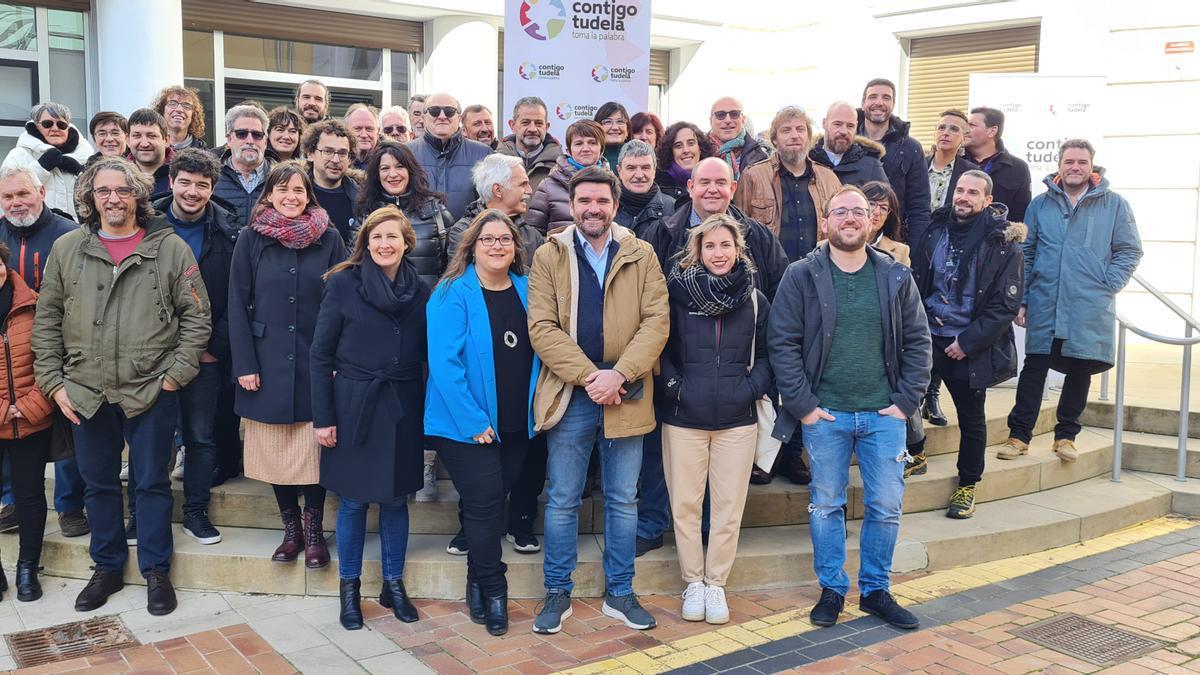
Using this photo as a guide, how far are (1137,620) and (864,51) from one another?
355 inches

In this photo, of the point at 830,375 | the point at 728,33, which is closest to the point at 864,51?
the point at 728,33

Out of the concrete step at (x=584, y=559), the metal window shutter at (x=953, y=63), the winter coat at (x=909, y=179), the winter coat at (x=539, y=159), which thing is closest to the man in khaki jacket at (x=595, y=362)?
the concrete step at (x=584, y=559)

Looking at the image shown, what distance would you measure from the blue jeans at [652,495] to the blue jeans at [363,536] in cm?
126

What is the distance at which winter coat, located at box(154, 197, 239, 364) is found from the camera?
536 centimetres

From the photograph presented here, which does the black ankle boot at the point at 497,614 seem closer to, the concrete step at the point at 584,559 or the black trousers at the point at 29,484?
the concrete step at the point at 584,559

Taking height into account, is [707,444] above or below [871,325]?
below

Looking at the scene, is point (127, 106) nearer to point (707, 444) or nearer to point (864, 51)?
point (707, 444)

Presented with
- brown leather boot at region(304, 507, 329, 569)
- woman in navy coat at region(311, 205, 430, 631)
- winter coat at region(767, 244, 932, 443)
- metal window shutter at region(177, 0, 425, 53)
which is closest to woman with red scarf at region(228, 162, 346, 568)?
brown leather boot at region(304, 507, 329, 569)

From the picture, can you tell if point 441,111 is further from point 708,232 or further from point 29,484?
point 29,484

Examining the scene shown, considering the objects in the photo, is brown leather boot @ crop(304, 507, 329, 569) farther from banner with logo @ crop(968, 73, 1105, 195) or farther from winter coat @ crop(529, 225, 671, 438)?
banner with logo @ crop(968, 73, 1105, 195)

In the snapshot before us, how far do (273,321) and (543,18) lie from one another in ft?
9.48

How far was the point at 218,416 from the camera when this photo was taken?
577cm

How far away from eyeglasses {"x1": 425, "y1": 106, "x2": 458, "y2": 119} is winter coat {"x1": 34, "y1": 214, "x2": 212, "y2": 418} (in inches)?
74.3

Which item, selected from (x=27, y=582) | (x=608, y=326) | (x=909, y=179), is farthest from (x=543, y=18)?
(x=27, y=582)
